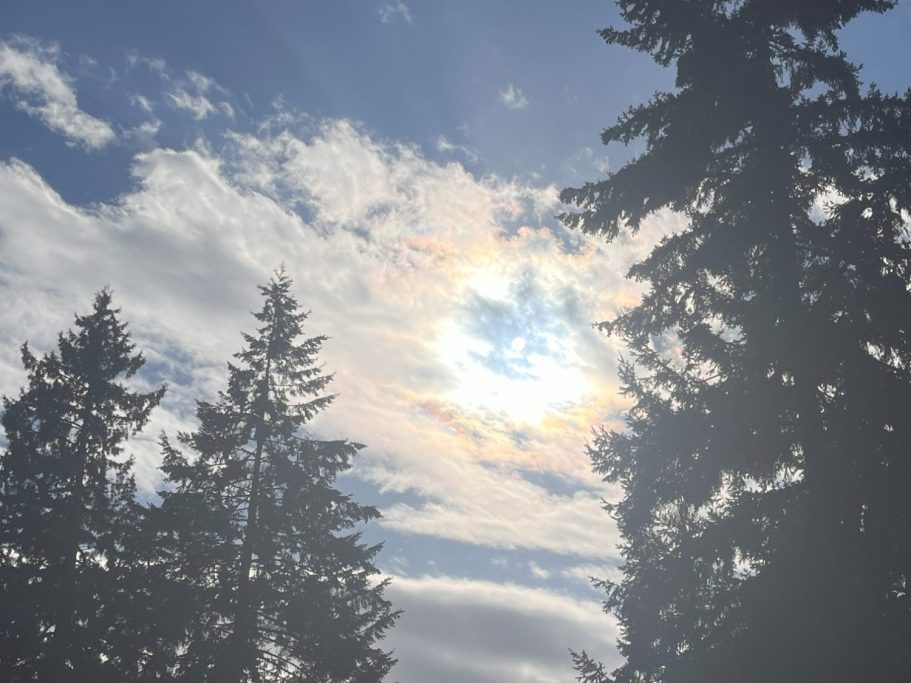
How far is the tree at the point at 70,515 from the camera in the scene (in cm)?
1761

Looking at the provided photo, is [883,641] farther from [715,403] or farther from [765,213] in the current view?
[765,213]

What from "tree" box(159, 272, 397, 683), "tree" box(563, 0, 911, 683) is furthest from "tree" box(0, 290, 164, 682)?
"tree" box(563, 0, 911, 683)

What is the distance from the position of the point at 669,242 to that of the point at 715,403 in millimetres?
3838

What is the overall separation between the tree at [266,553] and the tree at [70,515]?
90.9 inches

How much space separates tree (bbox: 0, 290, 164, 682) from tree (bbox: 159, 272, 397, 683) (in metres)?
2.31

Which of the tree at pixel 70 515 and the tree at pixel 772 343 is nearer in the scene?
the tree at pixel 772 343

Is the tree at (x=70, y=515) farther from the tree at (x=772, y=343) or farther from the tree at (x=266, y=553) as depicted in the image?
the tree at (x=772, y=343)

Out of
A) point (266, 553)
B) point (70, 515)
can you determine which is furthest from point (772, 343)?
point (70, 515)

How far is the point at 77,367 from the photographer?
69.3 ft

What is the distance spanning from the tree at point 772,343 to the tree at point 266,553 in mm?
9378

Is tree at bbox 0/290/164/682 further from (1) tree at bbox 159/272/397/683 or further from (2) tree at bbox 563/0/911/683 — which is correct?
(2) tree at bbox 563/0/911/683

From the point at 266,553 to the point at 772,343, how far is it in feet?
47.6

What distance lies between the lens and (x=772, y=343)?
9914 millimetres

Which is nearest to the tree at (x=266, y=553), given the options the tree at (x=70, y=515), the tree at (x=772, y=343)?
the tree at (x=70, y=515)
